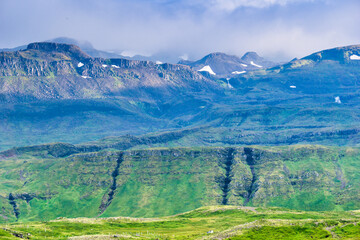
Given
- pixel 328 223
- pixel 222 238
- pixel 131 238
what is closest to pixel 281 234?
pixel 222 238

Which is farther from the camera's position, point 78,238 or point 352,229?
point 78,238

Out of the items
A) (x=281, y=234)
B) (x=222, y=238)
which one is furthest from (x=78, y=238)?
(x=281, y=234)

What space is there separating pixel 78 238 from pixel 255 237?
6586cm

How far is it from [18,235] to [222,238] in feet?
259

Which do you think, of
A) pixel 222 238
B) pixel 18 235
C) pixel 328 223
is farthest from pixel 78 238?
pixel 328 223

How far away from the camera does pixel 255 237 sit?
15788cm

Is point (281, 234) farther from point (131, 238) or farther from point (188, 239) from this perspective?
point (131, 238)

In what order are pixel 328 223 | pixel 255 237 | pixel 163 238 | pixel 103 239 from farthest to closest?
1. pixel 163 238
2. pixel 328 223
3. pixel 103 239
4. pixel 255 237

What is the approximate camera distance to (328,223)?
184750 millimetres

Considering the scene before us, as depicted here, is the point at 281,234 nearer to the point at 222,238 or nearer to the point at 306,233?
the point at 306,233

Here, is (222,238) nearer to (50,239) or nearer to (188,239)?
(188,239)

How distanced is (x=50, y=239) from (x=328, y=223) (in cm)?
10539

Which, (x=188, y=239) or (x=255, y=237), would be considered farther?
(x=188, y=239)

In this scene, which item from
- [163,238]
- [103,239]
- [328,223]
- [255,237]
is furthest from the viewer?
[163,238]
